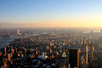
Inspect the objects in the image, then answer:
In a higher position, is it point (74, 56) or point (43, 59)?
point (74, 56)

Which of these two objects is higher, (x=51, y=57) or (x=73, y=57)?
(x=73, y=57)

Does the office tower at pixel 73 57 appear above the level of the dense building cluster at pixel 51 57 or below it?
above

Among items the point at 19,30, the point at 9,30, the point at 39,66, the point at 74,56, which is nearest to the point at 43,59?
the point at 39,66

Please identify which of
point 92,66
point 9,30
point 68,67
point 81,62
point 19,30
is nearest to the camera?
point 68,67

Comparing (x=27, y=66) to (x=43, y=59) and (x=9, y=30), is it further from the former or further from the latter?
(x=9, y=30)

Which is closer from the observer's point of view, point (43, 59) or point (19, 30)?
point (43, 59)

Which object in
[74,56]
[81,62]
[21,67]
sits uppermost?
[74,56]

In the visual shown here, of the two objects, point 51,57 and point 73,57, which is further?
point 51,57

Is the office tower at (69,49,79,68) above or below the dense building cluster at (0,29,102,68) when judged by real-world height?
above

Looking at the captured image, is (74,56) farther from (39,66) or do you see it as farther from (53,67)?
(39,66)

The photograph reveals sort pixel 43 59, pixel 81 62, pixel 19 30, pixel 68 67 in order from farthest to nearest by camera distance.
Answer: pixel 19 30 < pixel 43 59 < pixel 81 62 < pixel 68 67
